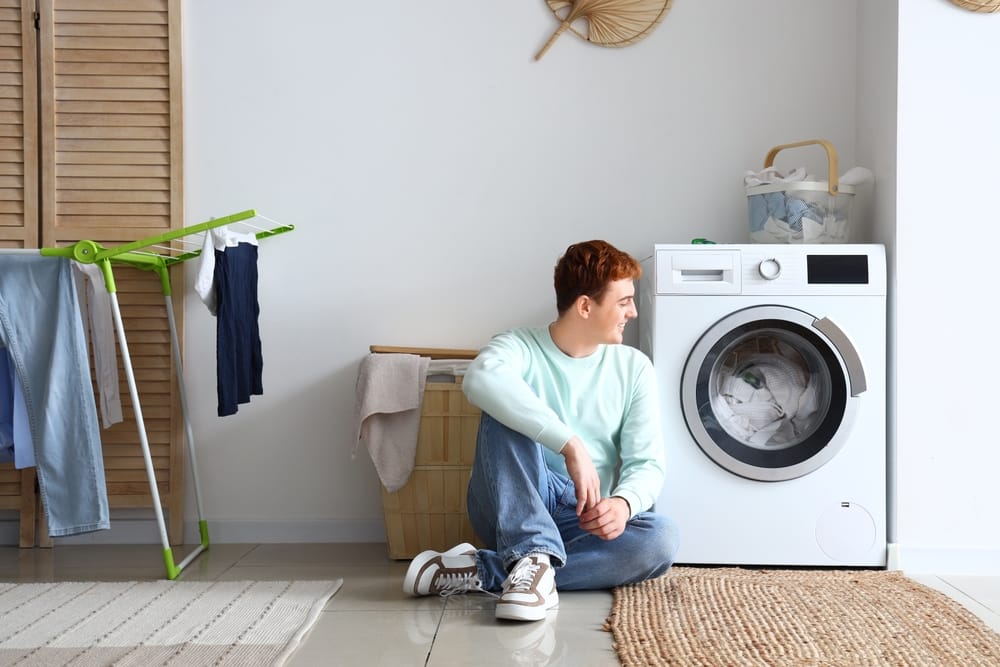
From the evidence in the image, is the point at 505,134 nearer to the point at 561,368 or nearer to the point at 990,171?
the point at 561,368

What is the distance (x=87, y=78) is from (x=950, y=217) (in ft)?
7.92

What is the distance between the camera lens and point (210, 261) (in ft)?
7.92

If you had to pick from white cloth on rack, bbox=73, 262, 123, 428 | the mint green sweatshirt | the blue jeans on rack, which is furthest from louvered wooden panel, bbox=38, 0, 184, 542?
the mint green sweatshirt

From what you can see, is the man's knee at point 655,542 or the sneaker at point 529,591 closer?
the sneaker at point 529,591

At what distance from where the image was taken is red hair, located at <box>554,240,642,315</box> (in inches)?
86.5

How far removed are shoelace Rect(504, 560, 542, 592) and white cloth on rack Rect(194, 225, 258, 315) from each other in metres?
1.02

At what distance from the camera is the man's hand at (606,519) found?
2006 millimetres

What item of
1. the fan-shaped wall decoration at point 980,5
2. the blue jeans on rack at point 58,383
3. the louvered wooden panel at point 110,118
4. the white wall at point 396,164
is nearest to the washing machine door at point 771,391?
the white wall at point 396,164

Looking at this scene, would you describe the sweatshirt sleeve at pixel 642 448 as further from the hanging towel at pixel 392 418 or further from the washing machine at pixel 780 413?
the hanging towel at pixel 392 418

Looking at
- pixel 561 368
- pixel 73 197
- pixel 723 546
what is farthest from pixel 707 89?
pixel 73 197

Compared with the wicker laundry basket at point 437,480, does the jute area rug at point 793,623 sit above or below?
below

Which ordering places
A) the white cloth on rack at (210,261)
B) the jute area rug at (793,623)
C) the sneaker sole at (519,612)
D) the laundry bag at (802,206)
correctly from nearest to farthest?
the jute area rug at (793,623), the sneaker sole at (519,612), the white cloth on rack at (210,261), the laundry bag at (802,206)

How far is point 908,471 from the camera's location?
2480 mm

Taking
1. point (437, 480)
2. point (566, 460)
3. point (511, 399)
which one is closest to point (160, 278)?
point (437, 480)
